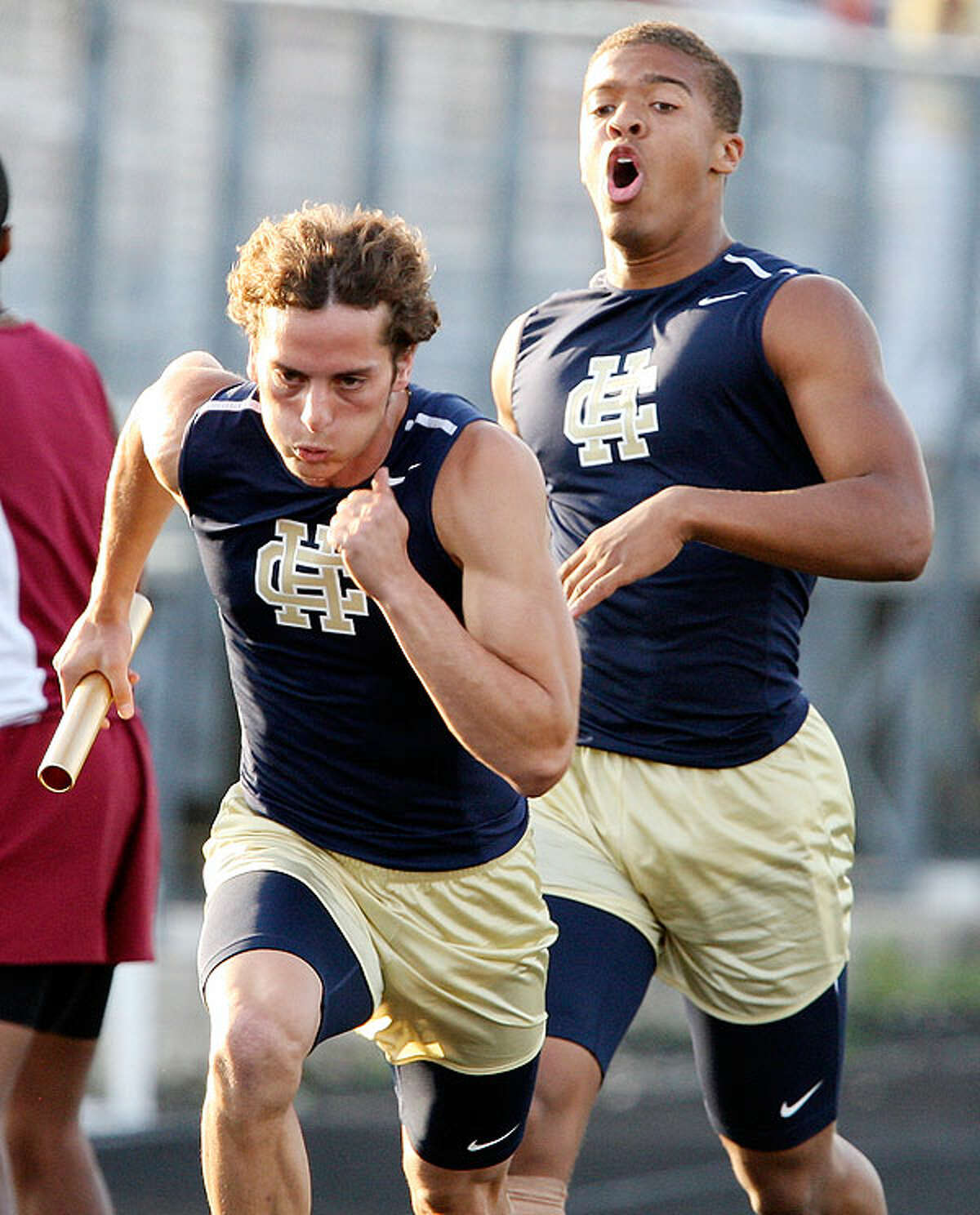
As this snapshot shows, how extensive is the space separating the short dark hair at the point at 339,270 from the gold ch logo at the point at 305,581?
0.30 meters

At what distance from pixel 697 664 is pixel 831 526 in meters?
0.41

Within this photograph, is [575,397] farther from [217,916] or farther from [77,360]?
[217,916]

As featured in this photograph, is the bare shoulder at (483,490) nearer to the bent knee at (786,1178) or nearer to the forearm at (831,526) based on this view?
the forearm at (831,526)

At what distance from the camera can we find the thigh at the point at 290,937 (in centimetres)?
320

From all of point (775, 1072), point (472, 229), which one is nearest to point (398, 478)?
point (775, 1072)

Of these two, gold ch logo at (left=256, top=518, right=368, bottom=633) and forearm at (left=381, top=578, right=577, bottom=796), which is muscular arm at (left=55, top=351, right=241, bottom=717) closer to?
gold ch logo at (left=256, top=518, right=368, bottom=633)

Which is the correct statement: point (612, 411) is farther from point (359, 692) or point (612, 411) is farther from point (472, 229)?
point (472, 229)

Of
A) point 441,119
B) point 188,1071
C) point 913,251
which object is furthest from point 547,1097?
point 913,251

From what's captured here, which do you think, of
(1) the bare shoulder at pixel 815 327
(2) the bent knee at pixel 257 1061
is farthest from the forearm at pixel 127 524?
(1) the bare shoulder at pixel 815 327

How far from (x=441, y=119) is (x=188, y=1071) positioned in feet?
12.3

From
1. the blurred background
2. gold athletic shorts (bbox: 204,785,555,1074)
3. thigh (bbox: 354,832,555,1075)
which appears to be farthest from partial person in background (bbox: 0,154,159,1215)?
the blurred background

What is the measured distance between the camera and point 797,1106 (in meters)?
3.97

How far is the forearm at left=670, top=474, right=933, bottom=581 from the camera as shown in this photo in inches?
140

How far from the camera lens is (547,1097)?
3.69 meters
